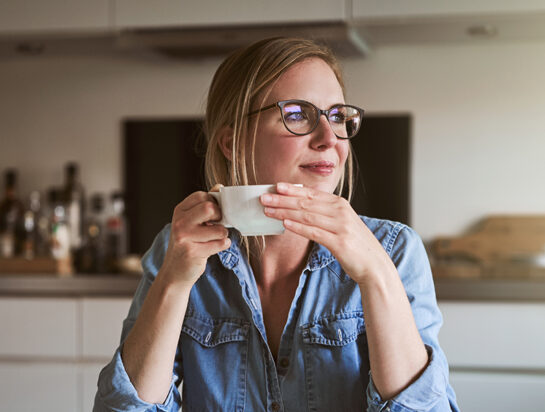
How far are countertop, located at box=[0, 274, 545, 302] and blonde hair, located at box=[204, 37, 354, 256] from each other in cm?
124

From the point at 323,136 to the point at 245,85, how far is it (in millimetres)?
160

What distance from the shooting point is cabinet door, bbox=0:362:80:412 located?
238 centimetres

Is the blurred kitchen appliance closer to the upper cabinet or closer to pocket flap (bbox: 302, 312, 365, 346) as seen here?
the upper cabinet

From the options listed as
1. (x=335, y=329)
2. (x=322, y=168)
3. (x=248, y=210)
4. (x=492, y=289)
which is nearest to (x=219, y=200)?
(x=248, y=210)

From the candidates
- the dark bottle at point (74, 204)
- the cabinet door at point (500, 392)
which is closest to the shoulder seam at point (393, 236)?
the cabinet door at point (500, 392)

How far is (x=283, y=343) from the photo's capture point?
41.4 inches

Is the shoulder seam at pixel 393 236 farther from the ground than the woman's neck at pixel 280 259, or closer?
farther from the ground

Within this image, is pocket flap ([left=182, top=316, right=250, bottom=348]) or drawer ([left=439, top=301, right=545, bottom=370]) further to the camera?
drawer ([left=439, top=301, right=545, bottom=370])

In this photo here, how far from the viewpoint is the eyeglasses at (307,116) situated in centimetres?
98

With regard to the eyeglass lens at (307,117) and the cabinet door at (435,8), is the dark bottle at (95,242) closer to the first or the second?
the cabinet door at (435,8)

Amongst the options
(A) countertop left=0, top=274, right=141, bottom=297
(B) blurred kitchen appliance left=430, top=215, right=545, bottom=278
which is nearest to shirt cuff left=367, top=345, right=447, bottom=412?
(A) countertop left=0, top=274, right=141, bottom=297

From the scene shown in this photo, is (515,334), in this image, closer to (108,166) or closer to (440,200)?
(440,200)

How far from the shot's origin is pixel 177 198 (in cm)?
291

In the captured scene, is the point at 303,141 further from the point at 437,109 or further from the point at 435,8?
the point at 437,109
